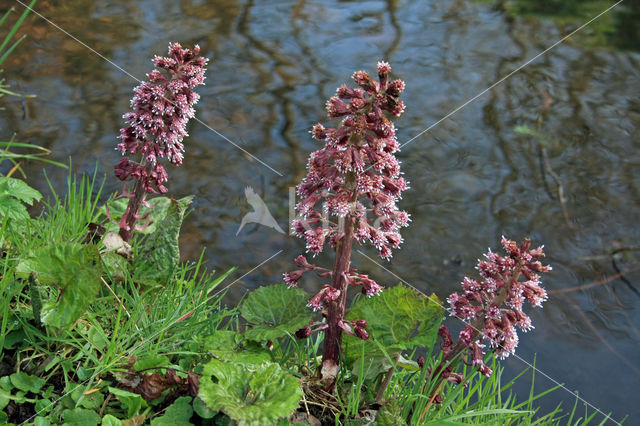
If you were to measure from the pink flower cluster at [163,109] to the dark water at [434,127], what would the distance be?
5.87ft

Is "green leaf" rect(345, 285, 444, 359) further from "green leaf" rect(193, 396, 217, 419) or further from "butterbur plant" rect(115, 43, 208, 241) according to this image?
"butterbur plant" rect(115, 43, 208, 241)

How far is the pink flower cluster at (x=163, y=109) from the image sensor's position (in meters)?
2.40

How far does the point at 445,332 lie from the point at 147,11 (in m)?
5.85

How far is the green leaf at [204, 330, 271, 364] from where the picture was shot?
2.04 m

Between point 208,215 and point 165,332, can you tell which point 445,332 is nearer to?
point 165,332

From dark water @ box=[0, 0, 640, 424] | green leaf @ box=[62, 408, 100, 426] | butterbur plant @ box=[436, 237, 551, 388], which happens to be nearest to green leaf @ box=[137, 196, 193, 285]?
green leaf @ box=[62, 408, 100, 426]

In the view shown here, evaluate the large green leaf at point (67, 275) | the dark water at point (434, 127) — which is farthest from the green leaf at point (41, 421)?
the dark water at point (434, 127)

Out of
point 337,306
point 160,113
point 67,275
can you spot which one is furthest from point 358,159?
point 67,275

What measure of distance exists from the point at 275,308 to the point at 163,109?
84 centimetres

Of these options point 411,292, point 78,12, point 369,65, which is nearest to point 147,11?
point 78,12

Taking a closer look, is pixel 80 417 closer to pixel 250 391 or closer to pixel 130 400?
pixel 130 400

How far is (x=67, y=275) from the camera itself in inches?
79.7

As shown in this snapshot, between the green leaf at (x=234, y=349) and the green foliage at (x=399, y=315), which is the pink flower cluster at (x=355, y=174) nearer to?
the green foliage at (x=399, y=315)

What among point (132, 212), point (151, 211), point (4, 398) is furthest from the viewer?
point (151, 211)
